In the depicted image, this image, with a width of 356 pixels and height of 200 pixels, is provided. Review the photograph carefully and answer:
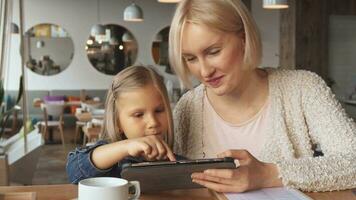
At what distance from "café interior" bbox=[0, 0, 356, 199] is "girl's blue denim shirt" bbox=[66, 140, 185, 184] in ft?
21.3

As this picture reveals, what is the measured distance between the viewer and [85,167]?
124cm

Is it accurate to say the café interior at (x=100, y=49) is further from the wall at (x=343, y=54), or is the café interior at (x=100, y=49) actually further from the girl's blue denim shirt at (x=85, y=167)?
the girl's blue denim shirt at (x=85, y=167)

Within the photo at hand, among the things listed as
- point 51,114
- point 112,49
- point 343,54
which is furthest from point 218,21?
point 112,49

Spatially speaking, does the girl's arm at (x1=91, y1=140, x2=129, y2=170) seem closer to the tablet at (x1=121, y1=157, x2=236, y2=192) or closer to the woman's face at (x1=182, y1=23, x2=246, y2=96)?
the tablet at (x1=121, y1=157, x2=236, y2=192)

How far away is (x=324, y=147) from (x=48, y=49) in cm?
984

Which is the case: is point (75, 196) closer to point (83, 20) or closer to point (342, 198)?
point (342, 198)

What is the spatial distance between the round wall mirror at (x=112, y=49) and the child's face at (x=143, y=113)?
374 inches

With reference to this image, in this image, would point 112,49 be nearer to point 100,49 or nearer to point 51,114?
point 100,49

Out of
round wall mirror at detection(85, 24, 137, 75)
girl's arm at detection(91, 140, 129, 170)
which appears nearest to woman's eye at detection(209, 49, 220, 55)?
girl's arm at detection(91, 140, 129, 170)

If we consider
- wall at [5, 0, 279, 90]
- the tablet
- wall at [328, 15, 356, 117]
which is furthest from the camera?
wall at [5, 0, 279, 90]

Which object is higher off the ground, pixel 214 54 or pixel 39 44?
pixel 39 44

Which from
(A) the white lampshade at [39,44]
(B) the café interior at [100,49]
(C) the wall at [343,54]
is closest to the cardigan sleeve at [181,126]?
(B) the café interior at [100,49]

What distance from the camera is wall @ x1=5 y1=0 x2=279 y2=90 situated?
10406mm

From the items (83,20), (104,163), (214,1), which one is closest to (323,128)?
(214,1)
